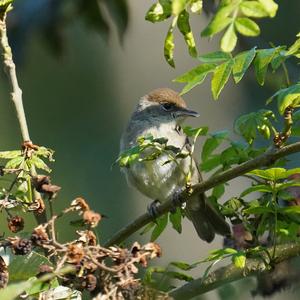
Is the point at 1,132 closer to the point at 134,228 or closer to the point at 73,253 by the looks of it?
the point at 134,228

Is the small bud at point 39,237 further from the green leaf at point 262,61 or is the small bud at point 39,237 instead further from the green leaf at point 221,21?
the green leaf at point 262,61

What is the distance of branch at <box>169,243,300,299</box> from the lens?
9.33ft

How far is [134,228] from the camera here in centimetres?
276

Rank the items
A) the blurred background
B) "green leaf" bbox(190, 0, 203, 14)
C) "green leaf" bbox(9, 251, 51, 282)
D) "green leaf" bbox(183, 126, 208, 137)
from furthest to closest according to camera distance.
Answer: the blurred background → "green leaf" bbox(183, 126, 208, 137) → "green leaf" bbox(9, 251, 51, 282) → "green leaf" bbox(190, 0, 203, 14)

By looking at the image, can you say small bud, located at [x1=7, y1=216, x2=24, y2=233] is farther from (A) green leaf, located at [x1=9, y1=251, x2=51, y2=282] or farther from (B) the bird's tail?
(B) the bird's tail

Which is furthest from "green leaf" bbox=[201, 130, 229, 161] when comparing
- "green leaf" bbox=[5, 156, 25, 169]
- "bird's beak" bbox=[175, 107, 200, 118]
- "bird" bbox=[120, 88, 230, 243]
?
"bird's beak" bbox=[175, 107, 200, 118]

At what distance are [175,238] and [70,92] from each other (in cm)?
214

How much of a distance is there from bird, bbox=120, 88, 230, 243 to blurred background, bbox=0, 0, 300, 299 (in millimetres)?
543

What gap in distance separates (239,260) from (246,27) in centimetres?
83

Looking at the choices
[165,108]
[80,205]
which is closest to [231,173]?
[80,205]

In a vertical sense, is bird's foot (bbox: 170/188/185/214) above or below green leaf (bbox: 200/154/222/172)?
below

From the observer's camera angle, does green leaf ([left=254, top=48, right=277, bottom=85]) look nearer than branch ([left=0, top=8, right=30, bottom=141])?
Yes

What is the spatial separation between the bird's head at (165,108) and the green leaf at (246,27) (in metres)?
2.93

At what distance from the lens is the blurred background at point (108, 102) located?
5590 millimetres
